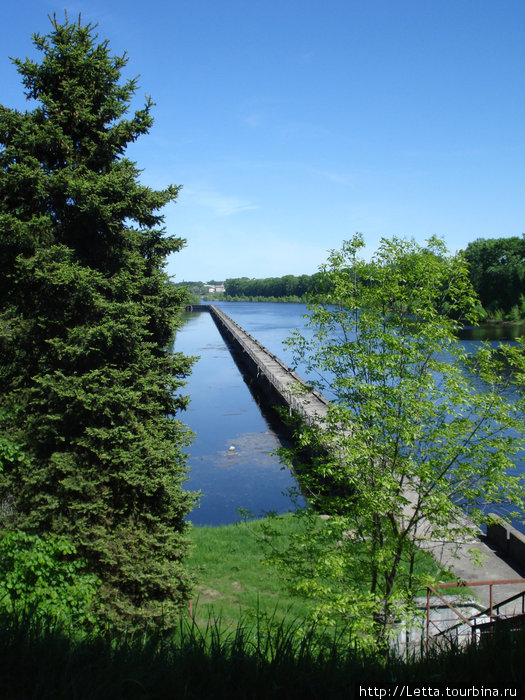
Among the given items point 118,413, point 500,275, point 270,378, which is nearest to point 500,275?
point 500,275

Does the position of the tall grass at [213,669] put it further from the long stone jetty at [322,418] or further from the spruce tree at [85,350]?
the spruce tree at [85,350]

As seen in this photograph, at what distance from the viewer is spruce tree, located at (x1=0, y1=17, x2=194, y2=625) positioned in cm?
1076

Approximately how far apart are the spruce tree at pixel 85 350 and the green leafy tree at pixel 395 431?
3037mm

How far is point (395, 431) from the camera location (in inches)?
394

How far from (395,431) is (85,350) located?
6.72m

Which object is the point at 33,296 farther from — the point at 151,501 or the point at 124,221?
the point at 151,501

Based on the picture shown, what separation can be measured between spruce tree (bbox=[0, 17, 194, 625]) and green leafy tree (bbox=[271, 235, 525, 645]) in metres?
3.04

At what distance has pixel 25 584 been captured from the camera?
31.1 ft

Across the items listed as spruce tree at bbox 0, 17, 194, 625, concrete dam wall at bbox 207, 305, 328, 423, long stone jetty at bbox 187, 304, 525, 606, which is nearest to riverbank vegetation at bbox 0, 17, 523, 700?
spruce tree at bbox 0, 17, 194, 625

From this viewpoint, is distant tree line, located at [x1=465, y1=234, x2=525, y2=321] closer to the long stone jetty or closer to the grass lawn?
the long stone jetty

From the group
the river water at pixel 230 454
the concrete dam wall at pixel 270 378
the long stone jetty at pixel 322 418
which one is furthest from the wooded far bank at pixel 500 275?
the river water at pixel 230 454

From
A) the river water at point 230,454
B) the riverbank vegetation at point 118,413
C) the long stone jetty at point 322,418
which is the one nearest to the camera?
the riverbank vegetation at point 118,413

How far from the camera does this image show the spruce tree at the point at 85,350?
424 inches

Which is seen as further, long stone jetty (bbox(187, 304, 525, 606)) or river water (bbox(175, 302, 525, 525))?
river water (bbox(175, 302, 525, 525))
